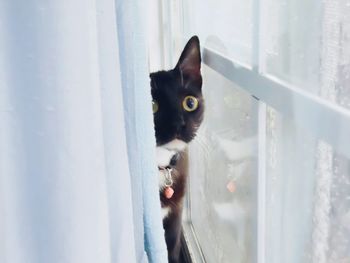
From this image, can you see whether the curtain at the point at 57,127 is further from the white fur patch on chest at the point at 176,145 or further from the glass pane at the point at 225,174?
the white fur patch on chest at the point at 176,145

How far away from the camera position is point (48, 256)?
15.0 inches

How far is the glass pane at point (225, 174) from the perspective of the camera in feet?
2.76

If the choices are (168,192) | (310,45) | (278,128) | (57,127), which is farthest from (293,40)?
(168,192)

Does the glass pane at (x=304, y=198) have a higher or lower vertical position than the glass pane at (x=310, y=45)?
lower

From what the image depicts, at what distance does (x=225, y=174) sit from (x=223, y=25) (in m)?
0.43

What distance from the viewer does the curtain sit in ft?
1.13

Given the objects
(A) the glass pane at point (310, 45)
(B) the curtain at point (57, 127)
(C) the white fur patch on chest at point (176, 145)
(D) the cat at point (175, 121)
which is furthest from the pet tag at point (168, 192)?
(B) the curtain at point (57, 127)

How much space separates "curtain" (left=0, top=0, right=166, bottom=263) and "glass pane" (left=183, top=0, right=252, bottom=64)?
47cm

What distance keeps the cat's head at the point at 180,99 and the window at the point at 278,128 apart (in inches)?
2.7

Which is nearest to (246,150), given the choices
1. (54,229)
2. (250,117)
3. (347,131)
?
(250,117)

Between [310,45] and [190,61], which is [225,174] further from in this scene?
[310,45]

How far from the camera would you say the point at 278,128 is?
677 mm

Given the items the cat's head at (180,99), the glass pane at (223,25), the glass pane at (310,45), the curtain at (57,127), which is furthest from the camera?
the cat's head at (180,99)

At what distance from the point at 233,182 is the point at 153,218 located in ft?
1.64
